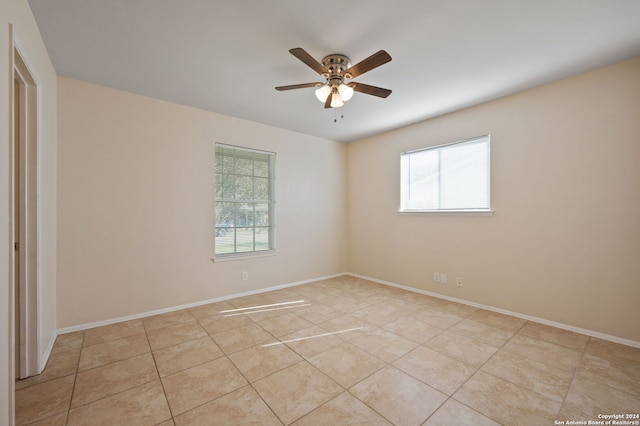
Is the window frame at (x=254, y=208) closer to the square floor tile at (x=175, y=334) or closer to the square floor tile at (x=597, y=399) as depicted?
the square floor tile at (x=175, y=334)

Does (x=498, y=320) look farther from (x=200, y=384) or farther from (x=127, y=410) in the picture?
(x=127, y=410)

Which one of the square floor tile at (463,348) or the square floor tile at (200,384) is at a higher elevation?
the square floor tile at (463,348)

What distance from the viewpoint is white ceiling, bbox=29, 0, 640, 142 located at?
1.75 metres

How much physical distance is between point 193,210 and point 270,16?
2392mm

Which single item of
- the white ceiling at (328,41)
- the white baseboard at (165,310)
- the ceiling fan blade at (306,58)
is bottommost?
the white baseboard at (165,310)

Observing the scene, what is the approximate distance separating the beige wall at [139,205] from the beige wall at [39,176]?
0.17 metres

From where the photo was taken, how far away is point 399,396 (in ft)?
5.66

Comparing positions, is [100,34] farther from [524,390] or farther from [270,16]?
[524,390]

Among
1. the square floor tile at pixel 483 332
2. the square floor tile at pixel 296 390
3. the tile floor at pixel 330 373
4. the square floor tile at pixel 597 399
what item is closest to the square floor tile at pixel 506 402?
the tile floor at pixel 330 373

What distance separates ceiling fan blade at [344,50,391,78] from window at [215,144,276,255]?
2.19 metres

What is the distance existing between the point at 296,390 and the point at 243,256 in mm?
2293

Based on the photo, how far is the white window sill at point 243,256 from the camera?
3597 millimetres

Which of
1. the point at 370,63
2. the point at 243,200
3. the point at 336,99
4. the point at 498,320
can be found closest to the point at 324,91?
A: the point at 336,99

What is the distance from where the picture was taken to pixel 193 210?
3.38 metres
